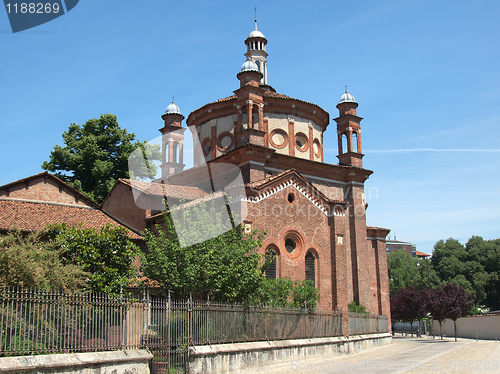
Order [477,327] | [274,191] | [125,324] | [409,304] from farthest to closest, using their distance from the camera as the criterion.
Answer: [409,304]
[477,327]
[274,191]
[125,324]

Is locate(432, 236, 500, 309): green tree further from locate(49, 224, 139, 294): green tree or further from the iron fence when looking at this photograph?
locate(49, 224, 139, 294): green tree

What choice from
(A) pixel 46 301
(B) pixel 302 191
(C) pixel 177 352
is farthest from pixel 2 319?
(B) pixel 302 191

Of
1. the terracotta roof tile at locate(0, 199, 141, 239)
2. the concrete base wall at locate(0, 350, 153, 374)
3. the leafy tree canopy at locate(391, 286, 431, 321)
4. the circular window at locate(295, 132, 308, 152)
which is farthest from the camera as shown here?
the leafy tree canopy at locate(391, 286, 431, 321)

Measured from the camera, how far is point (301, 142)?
28.3 meters

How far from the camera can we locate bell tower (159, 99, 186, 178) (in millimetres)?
32312

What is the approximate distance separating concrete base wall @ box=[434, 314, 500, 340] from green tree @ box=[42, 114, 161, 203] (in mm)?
28086

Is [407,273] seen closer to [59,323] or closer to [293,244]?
Result: [293,244]

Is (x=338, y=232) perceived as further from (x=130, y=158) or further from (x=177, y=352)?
(x=130, y=158)

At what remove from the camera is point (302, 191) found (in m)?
23.0

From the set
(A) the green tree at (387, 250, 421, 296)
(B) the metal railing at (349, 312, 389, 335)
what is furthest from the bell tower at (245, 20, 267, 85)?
(A) the green tree at (387, 250, 421, 296)

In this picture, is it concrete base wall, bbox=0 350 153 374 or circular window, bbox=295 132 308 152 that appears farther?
circular window, bbox=295 132 308 152

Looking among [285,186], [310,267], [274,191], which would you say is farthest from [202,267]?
[310,267]

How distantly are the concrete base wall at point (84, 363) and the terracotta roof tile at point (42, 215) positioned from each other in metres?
8.64

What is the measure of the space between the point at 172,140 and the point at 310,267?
14297 mm
